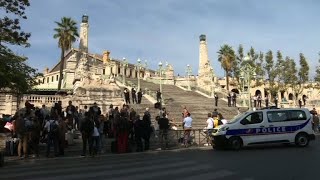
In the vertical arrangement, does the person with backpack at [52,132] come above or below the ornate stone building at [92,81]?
below

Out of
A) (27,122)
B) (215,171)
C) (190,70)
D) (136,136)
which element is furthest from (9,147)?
(190,70)

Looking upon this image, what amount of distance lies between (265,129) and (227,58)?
5848cm

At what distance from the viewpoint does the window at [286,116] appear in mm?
19469

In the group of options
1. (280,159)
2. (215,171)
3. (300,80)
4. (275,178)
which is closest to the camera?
(275,178)

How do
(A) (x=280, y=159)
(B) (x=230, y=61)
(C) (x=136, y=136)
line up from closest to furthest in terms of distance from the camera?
(A) (x=280, y=159) → (C) (x=136, y=136) → (B) (x=230, y=61)

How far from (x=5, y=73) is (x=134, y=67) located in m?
64.6

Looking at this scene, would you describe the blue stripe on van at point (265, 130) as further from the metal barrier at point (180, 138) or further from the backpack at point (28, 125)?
the backpack at point (28, 125)

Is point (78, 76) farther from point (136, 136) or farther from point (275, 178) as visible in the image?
point (275, 178)

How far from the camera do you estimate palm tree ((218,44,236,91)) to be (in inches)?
2997

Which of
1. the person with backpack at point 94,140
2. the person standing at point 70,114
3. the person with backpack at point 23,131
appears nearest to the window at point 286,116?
the person with backpack at point 94,140

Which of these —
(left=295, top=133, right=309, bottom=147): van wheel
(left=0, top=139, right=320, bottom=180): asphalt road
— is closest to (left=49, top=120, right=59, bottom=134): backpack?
(left=0, top=139, right=320, bottom=180): asphalt road

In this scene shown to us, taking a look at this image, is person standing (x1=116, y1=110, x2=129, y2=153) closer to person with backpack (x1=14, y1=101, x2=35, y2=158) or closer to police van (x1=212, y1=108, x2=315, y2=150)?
person with backpack (x1=14, y1=101, x2=35, y2=158)

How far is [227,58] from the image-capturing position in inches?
3022

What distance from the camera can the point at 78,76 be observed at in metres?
41.4
